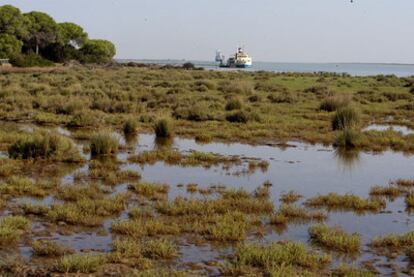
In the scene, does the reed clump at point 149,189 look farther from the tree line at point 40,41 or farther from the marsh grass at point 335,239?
the tree line at point 40,41

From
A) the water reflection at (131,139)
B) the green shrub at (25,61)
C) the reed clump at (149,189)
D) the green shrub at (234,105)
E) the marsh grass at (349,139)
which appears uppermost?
the green shrub at (25,61)

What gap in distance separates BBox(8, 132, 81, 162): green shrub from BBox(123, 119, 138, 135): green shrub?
20.6 ft

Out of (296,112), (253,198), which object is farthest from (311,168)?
(296,112)

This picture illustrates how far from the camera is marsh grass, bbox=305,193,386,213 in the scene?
37.6ft

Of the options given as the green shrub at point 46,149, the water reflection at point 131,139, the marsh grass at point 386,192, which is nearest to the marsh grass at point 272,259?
the marsh grass at point 386,192

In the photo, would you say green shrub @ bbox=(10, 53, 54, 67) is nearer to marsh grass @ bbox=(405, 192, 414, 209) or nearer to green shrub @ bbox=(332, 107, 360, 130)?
green shrub @ bbox=(332, 107, 360, 130)

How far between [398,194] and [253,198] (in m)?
3.59

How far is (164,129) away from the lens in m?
21.6

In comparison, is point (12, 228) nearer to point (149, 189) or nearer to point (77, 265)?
point (77, 265)

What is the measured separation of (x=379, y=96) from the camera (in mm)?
41406

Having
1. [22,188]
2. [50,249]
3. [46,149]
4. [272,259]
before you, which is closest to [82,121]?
[46,149]

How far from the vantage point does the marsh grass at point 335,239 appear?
8711 millimetres

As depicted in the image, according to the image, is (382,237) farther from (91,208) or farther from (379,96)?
(379,96)

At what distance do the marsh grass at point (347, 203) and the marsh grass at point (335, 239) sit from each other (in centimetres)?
207
